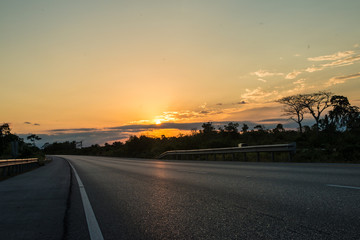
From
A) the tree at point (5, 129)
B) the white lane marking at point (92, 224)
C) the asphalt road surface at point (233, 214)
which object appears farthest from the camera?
the tree at point (5, 129)

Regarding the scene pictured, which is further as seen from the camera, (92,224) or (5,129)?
(5,129)

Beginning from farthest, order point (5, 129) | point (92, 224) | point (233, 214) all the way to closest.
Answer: point (5, 129), point (233, 214), point (92, 224)

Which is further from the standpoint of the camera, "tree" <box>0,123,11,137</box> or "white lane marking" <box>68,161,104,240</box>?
"tree" <box>0,123,11,137</box>

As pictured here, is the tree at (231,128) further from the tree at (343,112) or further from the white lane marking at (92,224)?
the white lane marking at (92,224)

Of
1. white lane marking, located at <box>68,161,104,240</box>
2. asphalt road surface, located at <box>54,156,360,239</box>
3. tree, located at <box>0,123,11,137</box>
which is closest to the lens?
asphalt road surface, located at <box>54,156,360,239</box>

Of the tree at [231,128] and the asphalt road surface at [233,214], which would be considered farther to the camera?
the tree at [231,128]

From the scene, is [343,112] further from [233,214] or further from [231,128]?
[233,214]

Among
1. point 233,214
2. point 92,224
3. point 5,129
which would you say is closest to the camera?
point 92,224

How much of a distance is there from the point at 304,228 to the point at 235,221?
97 centimetres

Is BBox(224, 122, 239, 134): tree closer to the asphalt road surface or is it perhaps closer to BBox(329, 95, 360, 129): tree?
BBox(329, 95, 360, 129): tree

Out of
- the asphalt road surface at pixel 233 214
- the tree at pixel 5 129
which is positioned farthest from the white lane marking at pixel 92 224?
the tree at pixel 5 129

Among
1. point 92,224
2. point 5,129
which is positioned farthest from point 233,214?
point 5,129

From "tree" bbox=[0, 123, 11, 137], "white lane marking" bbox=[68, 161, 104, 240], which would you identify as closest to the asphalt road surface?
"white lane marking" bbox=[68, 161, 104, 240]

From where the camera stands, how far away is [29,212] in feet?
19.4
